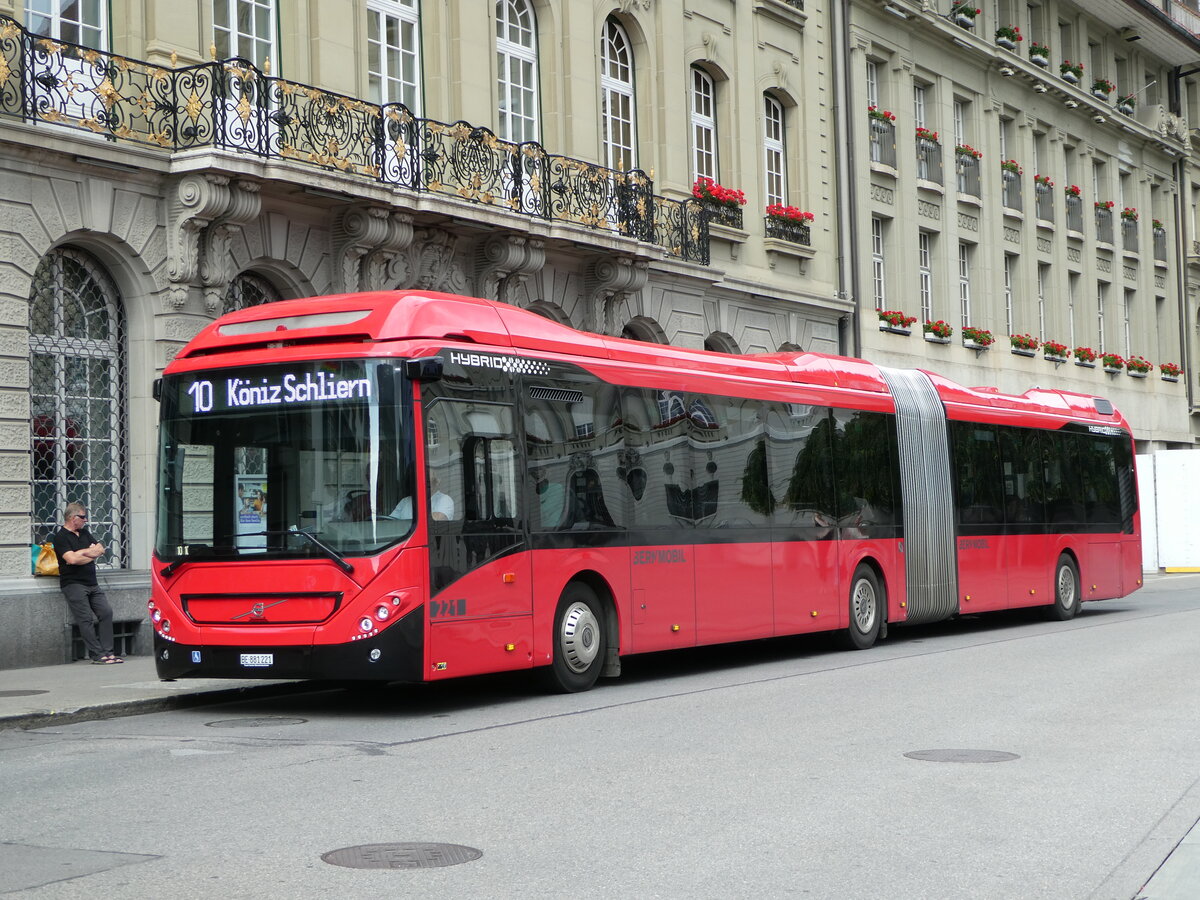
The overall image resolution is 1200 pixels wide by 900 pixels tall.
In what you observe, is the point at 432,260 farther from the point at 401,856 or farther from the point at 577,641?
the point at 401,856

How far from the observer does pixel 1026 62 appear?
4059 cm

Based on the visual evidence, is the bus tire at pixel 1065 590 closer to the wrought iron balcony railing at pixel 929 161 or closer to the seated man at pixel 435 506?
the wrought iron balcony railing at pixel 929 161

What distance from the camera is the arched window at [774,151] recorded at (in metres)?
30.8

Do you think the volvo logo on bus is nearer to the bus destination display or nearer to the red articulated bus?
the red articulated bus

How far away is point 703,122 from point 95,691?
715 inches

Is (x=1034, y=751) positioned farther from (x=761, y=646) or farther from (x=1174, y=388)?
(x=1174, y=388)

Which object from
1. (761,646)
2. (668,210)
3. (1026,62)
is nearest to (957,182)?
(1026,62)

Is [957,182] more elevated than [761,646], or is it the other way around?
[957,182]

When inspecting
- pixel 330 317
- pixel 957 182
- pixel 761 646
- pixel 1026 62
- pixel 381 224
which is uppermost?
pixel 1026 62

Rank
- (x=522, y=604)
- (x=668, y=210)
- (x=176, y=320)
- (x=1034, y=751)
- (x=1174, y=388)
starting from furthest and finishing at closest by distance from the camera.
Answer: (x=1174, y=388)
(x=668, y=210)
(x=176, y=320)
(x=522, y=604)
(x=1034, y=751)

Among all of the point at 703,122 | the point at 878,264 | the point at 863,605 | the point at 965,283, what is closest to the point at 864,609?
the point at 863,605

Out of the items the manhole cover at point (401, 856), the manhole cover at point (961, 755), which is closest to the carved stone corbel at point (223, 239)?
the manhole cover at point (961, 755)

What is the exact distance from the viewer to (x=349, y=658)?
39.1 feet

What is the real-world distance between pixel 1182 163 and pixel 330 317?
44.0 metres
